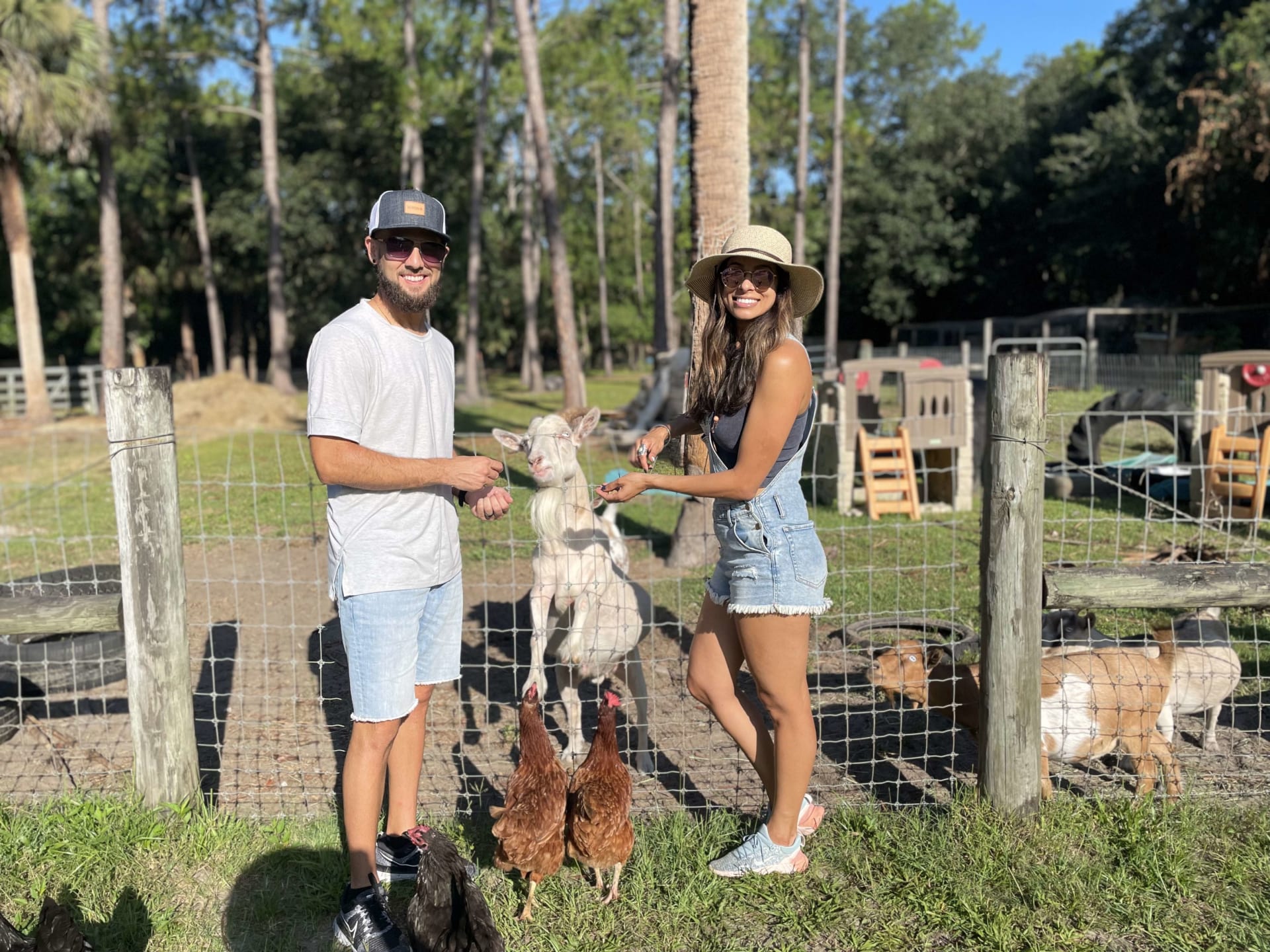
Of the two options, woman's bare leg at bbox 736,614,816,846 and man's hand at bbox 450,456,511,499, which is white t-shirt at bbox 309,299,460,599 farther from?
woman's bare leg at bbox 736,614,816,846

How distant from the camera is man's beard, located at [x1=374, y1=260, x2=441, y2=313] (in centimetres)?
306

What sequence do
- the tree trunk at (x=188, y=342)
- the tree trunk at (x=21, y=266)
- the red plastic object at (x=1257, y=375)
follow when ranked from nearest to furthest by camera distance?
the red plastic object at (x=1257, y=375)
the tree trunk at (x=21, y=266)
the tree trunk at (x=188, y=342)

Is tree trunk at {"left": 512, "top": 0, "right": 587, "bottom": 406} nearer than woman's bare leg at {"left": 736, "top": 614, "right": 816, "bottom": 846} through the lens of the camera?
No

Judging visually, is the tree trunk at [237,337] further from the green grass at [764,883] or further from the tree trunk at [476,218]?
the green grass at [764,883]

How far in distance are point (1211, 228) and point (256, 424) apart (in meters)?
26.6

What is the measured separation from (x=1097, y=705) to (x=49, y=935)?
372 cm

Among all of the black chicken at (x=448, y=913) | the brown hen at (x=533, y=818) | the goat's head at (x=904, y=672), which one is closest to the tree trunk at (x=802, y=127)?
the goat's head at (x=904, y=672)

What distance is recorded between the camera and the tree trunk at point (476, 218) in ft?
83.2

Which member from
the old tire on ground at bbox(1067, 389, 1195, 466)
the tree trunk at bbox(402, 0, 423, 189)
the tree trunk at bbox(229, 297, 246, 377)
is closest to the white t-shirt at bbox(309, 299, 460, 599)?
the old tire on ground at bbox(1067, 389, 1195, 466)

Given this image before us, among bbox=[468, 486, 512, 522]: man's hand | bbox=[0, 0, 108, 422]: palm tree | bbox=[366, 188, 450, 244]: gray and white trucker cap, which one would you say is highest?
bbox=[0, 0, 108, 422]: palm tree

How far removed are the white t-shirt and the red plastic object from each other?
383 inches

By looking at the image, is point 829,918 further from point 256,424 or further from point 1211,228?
point 1211,228

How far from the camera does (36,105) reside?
2050 centimetres

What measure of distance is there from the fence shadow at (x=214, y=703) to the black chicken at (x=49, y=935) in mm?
1086
